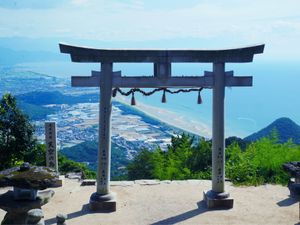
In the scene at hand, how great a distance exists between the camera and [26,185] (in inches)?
286

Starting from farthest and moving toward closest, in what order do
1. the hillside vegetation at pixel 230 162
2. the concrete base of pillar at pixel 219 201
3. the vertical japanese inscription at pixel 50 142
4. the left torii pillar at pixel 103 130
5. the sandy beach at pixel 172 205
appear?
the hillside vegetation at pixel 230 162 → the vertical japanese inscription at pixel 50 142 → the concrete base of pillar at pixel 219 201 → the left torii pillar at pixel 103 130 → the sandy beach at pixel 172 205

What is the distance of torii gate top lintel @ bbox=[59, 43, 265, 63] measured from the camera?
9555 millimetres

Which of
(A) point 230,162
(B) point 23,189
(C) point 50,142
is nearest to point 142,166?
(A) point 230,162

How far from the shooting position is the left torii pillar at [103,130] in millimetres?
9727

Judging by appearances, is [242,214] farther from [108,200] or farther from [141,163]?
[141,163]

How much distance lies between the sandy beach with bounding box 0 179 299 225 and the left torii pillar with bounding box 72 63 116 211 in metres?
0.29

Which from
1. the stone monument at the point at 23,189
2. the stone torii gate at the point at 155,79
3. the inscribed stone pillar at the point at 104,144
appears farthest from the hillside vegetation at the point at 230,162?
the stone monument at the point at 23,189

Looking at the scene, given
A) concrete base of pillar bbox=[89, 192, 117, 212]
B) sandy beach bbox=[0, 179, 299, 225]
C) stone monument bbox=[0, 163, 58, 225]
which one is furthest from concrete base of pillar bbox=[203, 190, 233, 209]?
stone monument bbox=[0, 163, 58, 225]

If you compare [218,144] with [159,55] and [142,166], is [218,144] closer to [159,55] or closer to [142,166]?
[159,55]

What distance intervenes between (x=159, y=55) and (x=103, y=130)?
229cm

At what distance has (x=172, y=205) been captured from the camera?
10453mm

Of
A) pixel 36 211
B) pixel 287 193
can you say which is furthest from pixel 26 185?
pixel 287 193

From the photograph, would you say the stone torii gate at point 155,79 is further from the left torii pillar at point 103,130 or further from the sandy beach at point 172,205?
the sandy beach at point 172,205

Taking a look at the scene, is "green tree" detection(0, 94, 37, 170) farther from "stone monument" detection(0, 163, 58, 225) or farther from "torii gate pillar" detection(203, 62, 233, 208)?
"torii gate pillar" detection(203, 62, 233, 208)
